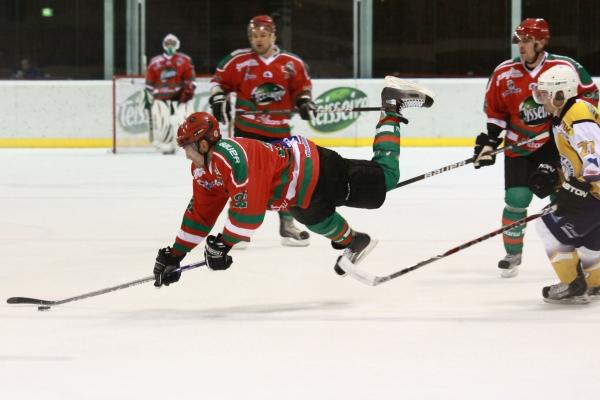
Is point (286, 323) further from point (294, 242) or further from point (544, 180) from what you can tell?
point (294, 242)

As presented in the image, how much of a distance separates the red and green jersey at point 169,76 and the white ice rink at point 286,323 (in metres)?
4.76

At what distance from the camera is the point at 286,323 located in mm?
3252

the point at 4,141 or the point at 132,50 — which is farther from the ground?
the point at 132,50

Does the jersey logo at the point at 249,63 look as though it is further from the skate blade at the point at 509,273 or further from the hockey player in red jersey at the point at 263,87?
the skate blade at the point at 509,273

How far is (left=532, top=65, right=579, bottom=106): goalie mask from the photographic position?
137 inches

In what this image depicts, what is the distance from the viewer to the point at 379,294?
3738mm

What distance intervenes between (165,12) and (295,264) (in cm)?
835

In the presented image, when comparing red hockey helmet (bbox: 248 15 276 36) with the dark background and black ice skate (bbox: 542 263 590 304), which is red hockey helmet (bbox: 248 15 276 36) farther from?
the dark background

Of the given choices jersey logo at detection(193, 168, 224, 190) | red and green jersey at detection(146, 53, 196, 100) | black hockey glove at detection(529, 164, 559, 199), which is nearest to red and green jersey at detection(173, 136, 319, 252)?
jersey logo at detection(193, 168, 224, 190)

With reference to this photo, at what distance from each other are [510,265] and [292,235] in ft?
3.74

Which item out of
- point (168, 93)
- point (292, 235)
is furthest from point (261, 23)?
point (168, 93)

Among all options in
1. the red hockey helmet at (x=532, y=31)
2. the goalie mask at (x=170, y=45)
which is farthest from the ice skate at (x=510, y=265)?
the goalie mask at (x=170, y=45)

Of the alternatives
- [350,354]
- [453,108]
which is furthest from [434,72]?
[350,354]

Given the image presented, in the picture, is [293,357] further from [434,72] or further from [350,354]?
[434,72]
